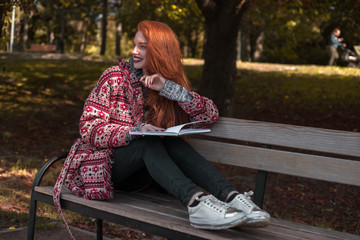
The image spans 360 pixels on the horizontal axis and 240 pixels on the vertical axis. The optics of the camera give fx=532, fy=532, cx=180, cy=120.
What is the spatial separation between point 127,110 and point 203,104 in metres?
0.47

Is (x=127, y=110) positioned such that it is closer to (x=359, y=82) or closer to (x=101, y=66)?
(x=359, y=82)

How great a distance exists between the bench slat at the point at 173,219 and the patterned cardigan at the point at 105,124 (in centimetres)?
9

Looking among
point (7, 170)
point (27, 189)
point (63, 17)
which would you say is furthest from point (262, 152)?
point (63, 17)

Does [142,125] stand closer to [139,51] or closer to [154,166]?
[154,166]

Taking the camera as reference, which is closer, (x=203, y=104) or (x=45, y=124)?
→ (x=203, y=104)

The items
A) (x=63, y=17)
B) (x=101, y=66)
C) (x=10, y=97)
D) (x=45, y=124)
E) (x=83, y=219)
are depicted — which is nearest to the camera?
(x=83, y=219)

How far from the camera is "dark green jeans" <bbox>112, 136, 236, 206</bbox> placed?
9.21ft

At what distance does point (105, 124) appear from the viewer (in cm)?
317

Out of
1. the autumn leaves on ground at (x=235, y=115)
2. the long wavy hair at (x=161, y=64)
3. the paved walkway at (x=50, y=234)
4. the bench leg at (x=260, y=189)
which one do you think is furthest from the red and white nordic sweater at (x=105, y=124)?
the autumn leaves on ground at (x=235, y=115)

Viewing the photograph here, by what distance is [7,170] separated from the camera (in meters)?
6.41

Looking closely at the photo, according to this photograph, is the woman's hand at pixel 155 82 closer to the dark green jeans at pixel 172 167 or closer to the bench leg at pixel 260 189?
the dark green jeans at pixel 172 167

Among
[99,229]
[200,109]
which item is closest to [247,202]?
[200,109]

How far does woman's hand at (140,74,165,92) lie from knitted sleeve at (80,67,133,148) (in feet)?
0.57

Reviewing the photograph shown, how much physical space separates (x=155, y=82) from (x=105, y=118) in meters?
0.37
